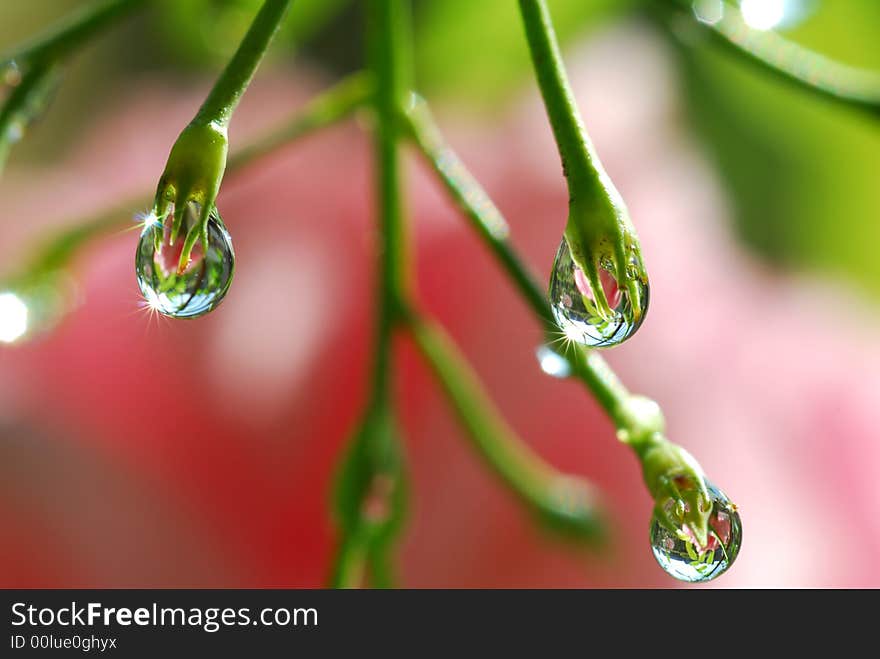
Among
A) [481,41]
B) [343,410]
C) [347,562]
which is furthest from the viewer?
[481,41]

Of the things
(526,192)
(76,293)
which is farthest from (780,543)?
(76,293)

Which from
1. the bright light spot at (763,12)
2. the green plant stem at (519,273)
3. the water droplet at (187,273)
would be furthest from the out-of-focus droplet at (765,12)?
the water droplet at (187,273)

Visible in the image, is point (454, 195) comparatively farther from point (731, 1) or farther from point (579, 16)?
point (579, 16)

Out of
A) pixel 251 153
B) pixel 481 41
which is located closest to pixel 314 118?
pixel 251 153

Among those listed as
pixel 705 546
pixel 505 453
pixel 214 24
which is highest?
pixel 214 24

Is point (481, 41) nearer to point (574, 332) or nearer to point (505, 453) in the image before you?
point (505, 453)

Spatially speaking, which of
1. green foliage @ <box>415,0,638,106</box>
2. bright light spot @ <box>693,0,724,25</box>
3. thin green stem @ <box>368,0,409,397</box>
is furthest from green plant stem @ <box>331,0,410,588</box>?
green foliage @ <box>415,0,638,106</box>

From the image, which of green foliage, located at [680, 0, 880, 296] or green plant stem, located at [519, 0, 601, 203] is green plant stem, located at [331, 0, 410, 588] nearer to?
green plant stem, located at [519, 0, 601, 203]

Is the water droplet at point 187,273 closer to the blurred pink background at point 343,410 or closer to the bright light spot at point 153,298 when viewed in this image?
the bright light spot at point 153,298
